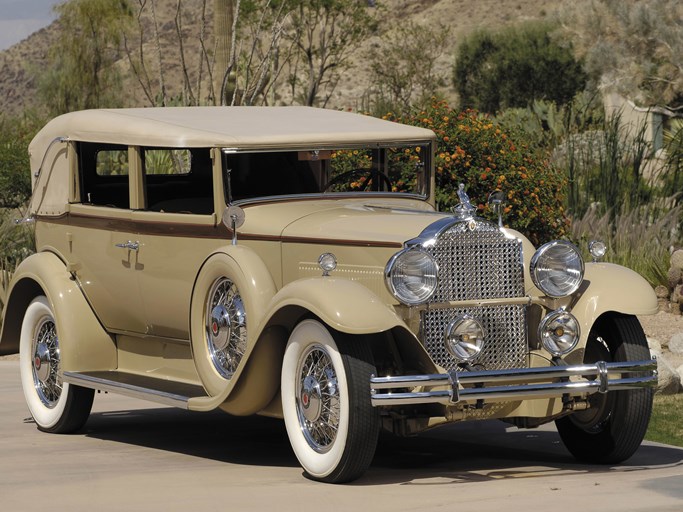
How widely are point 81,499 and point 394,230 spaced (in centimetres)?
202

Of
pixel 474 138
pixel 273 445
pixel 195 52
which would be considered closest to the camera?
pixel 273 445

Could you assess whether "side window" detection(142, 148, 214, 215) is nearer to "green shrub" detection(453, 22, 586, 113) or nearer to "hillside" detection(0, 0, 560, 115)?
"green shrub" detection(453, 22, 586, 113)

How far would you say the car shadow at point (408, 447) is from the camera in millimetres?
6875

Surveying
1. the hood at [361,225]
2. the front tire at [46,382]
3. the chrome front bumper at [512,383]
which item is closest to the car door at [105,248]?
the front tire at [46,382]

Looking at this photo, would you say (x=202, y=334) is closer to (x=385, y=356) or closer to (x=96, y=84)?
(x=385, y=356)

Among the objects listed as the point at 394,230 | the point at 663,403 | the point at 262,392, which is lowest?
the point at 663,403

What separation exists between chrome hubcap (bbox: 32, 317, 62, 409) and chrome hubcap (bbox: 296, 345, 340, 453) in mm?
2488

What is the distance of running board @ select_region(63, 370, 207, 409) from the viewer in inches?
286

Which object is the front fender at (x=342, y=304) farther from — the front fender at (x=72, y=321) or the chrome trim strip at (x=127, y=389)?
the front fender at (x=72, y=321)

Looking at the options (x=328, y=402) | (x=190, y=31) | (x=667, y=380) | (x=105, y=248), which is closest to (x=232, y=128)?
(x=105, y=248)

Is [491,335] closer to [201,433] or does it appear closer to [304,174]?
[304,174]

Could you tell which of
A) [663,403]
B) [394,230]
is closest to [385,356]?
[394,230]

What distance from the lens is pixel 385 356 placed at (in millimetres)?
6734

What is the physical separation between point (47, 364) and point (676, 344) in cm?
565
